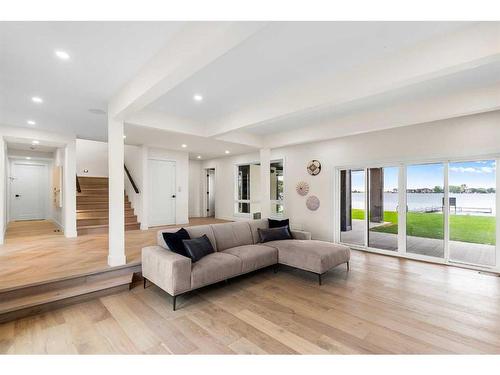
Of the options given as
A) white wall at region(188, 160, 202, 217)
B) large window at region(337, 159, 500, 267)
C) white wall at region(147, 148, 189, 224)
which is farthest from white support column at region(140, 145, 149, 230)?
large window at region(337, 159, 500, 267)

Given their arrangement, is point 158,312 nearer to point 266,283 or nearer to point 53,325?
point 53,325

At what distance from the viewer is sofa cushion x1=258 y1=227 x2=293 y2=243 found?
4.32 metres

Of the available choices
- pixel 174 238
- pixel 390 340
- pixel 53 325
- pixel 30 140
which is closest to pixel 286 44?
pixel 174 238

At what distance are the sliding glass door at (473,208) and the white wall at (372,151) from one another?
0.33 metres

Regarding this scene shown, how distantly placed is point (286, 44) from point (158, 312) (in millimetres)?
3073

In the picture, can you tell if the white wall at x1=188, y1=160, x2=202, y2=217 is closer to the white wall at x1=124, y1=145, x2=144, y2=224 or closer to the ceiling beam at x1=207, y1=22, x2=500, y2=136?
the white wall at x1=124, y1=145, x2=144, y2=224

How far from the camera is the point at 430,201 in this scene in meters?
4.48

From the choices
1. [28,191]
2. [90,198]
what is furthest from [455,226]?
[28,191]

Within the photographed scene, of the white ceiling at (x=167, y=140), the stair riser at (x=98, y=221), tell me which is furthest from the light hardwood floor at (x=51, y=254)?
the white ceiling at (x=167, y=140)

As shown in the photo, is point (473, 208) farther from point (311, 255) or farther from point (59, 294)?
point (59, 294)

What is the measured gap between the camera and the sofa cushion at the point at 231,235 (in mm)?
3865

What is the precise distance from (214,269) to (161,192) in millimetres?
4696

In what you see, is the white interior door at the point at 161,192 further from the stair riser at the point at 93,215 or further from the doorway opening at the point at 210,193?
the doorway opening at the point at 210,193

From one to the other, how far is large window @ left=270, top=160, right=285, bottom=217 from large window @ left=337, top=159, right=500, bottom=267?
1917mm
